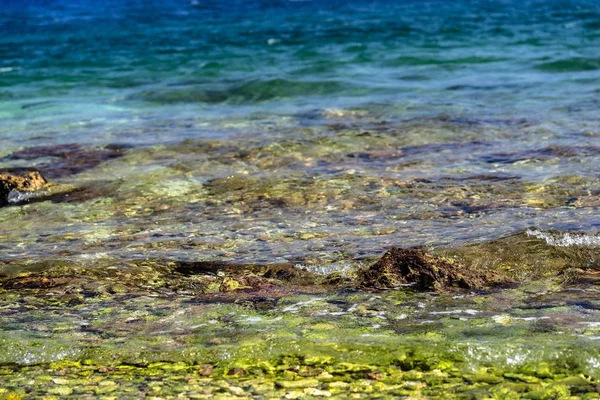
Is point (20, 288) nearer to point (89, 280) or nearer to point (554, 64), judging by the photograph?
point (89, 280)

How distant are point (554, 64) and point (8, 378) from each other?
40.6ft

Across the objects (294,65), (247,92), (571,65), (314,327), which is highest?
(314,327)

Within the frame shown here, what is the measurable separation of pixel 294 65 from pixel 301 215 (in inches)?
410

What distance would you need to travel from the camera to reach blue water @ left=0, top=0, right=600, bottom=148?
10859 mm

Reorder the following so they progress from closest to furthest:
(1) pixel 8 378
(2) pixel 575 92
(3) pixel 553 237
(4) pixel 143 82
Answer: (1) pixel 8 378 → (3) pixel 553 237 → (2) pixel 575 92 → (4) pixel 143 82

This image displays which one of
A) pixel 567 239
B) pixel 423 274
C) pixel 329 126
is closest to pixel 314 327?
pixel 423 274

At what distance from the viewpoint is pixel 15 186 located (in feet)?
22.3

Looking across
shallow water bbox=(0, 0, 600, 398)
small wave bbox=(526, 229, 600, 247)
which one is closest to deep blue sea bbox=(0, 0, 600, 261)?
shallow water bbox=(0, 0, 600, 398)

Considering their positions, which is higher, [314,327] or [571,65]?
[314,327]

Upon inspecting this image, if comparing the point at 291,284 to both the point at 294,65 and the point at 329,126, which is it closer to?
the point at 329,126

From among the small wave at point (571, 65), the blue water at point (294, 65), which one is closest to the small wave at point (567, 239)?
the blue water at point (294, 65)

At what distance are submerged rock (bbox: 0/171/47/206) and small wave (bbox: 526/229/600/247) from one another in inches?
144

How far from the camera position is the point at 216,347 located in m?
3.72

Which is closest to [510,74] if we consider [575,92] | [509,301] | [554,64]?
[554,64]
